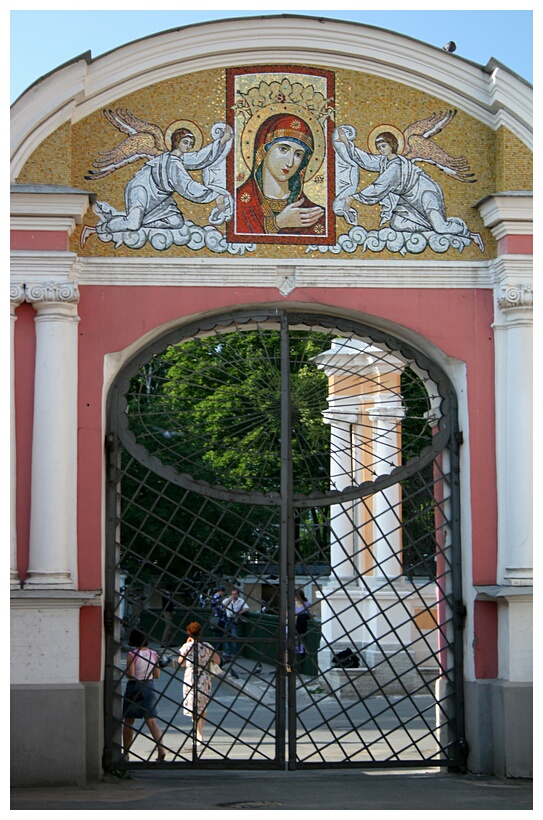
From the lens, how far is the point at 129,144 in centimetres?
877

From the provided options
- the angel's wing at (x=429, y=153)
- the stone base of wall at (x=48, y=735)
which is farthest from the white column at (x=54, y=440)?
the angel's wing at (x=429, y=153)

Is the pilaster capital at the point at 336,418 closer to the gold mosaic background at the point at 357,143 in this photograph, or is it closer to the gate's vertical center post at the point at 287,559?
the gate's vertical center post at the point at 287,559

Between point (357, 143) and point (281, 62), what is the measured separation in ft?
2.70

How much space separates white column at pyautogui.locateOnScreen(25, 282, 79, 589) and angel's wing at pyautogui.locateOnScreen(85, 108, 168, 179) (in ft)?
3.27

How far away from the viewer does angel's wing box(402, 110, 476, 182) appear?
8.95m

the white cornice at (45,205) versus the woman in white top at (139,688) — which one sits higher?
the white cornice at (45,205)

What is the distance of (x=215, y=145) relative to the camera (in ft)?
29.0

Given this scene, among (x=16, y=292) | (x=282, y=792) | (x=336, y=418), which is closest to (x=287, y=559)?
(x=282, y=792)

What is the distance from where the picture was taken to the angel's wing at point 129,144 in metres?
8.76

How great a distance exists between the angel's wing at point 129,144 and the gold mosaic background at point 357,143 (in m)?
0.04

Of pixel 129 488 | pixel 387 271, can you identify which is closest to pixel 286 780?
pixel 387 271

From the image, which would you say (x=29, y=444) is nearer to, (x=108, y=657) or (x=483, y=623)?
(x=108, y=657)

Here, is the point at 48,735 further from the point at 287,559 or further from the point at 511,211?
the point at 511,211

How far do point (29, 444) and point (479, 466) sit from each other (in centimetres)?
323
